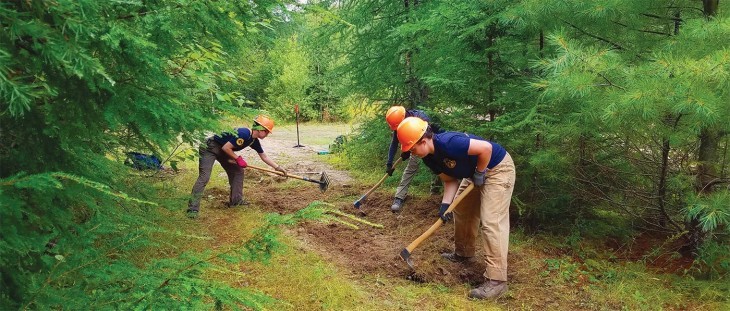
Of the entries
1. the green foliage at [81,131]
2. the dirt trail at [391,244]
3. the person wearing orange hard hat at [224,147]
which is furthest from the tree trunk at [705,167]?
the person wearing orange hard hat at [224,147]

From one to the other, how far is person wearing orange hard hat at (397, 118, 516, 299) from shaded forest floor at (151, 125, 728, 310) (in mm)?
276

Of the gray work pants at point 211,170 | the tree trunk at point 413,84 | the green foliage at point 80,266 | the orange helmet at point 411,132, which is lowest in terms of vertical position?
the gray work pants at point 211,170

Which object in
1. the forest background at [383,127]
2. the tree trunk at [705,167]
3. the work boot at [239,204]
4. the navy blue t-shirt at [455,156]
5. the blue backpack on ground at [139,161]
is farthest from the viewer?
the work boot at [239,204]

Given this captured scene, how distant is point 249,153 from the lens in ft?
44.6

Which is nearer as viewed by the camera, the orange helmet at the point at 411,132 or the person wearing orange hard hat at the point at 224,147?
the orange helmet at the point at 411,132

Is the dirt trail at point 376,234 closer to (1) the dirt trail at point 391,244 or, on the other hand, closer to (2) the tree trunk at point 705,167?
(1) the dirt trail at point 391,244

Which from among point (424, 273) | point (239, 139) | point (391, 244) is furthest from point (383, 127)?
point (424, 273)

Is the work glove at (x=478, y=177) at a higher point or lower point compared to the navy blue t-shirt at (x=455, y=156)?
lower

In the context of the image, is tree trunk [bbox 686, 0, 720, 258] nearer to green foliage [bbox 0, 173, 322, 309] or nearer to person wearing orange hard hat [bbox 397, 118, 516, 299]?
person wearing orange hard hat [bbox 397, 118, 516, 299]

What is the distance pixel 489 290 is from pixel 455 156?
130cm

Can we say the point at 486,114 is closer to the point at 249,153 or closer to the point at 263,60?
the point at 249,153

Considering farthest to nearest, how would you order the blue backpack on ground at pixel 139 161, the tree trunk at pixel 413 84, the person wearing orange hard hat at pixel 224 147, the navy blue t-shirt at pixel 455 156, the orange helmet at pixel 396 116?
the tree trunk at pixel 413 84, the orange helmet at pixel 396 116, the person wearing orange hard hat at pixel 224 147, the navy blue t-shirt at pixel 455 156, the blue backpack on ground at pixel 139 161

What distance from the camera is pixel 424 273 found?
4.57 metres

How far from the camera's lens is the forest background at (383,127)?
5.68ft
